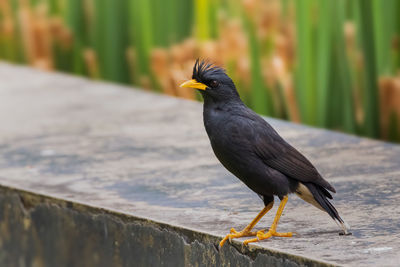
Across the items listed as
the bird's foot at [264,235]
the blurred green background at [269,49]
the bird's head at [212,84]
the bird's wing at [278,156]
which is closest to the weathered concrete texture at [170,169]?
the bird's foot at [264,235]

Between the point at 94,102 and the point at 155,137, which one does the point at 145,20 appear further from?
the point at 155,137

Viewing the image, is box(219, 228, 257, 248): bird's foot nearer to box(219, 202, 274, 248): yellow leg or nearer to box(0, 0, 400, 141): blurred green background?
box(219, 202, 274, 248): yellow leg

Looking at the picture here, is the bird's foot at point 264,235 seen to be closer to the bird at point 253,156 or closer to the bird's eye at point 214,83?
the bird at point 253,156

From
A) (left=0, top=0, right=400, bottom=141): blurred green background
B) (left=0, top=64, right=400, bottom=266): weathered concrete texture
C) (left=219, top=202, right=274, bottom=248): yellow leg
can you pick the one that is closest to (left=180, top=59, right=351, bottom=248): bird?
(left=219, top=202, right=274, bottom=248): yellow leg

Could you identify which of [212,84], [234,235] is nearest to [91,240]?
[234,235]

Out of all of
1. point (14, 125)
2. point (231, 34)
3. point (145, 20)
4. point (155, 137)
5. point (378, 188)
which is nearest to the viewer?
point (378, 188)

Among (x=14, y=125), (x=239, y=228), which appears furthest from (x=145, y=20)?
(x=239, y=228)

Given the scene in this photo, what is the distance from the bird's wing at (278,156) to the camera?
10.3 feet

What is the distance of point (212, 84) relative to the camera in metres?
3.26

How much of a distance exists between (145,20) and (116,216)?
8.81 feet

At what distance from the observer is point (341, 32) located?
5.08 m

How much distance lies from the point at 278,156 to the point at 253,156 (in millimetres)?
93

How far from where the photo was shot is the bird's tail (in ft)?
10.3

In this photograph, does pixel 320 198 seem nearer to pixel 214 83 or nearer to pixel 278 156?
pixel 278 156
